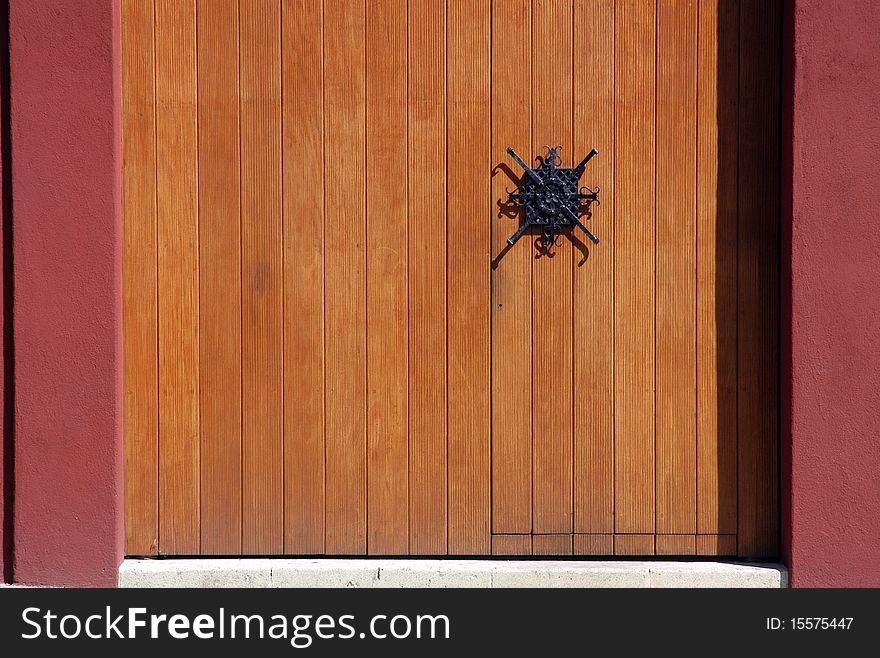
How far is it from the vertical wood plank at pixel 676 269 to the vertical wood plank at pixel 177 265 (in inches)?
69.3

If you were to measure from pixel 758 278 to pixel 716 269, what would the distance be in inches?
6.5

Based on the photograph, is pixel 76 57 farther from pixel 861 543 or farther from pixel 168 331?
pixel 861 543

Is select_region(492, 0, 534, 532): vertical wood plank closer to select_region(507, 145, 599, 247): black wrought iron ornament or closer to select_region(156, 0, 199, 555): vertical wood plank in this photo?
select_region(507, 145, 599, 247): black wrought iron ornament

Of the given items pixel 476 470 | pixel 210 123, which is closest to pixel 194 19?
pixel 210 123

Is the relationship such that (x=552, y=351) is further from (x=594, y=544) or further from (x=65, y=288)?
(x=65, y=288)

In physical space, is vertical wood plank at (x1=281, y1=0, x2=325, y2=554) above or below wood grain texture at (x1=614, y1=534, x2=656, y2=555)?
above

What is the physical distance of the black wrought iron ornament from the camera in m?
3.88

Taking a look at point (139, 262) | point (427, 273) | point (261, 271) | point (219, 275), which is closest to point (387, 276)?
point (427, 273)

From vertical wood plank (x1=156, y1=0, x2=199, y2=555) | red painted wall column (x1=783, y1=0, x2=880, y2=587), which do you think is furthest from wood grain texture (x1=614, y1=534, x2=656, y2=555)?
vertical wood plank (x1=156, y1=0, x2=199, y2=555)

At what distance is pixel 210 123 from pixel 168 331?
2.63 feet

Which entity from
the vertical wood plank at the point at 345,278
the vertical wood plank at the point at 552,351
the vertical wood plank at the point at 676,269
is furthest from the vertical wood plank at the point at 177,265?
the vertical wood plank at the point at 676,269

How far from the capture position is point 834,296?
3.73 metres

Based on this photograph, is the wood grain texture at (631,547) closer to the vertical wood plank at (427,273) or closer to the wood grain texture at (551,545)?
the wood grain texture at (551,545)

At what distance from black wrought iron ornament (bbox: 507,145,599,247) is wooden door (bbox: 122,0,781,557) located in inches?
1.8
